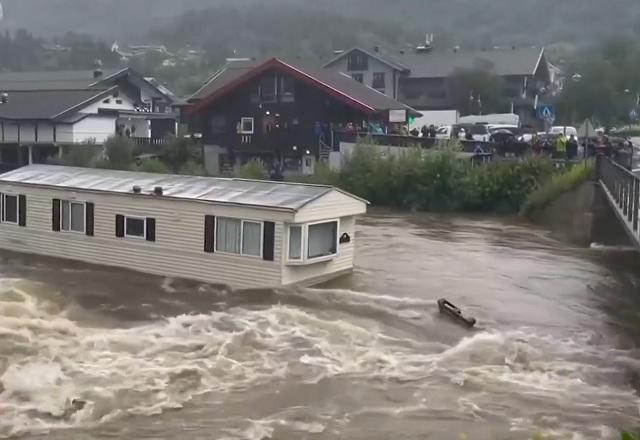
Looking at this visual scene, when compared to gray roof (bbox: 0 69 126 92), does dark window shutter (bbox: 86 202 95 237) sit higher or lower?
lower

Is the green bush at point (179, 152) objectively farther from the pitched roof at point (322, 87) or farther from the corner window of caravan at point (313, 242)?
the corner window of caravan at point (313, 242)

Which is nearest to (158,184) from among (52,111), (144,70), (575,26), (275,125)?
(275,125)

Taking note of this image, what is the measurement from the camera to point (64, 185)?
24656mm

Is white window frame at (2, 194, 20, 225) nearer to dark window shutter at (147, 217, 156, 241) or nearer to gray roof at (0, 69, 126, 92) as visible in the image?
dark window shutter at (147, 217, 156, 241)

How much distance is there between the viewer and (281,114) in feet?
157

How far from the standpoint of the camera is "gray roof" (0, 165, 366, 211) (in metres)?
21.5

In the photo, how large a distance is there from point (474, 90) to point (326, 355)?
5684cm

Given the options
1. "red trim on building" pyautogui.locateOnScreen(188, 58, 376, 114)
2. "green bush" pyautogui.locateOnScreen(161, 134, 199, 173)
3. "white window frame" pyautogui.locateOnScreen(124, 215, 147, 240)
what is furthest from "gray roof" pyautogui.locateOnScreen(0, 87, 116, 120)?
"white window frame" pyautogui.locateOnScreen(124, 215, 147, 240)

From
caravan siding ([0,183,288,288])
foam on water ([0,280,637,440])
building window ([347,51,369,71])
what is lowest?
foam on water ([0,280,637,440])

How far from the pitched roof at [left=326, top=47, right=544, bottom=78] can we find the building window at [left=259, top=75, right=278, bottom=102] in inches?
969

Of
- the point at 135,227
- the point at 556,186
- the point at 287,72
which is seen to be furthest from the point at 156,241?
the point at 287,72

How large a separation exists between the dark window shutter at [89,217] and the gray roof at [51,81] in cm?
3281

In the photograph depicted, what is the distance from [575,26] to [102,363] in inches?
5527

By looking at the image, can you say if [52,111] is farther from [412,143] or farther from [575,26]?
[575,26]
